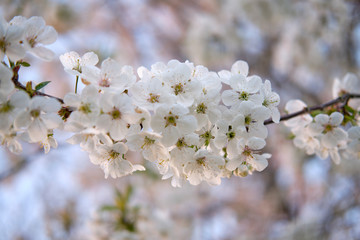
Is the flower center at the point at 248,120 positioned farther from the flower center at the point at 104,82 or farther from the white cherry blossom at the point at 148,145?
the flower center at the point at 104,82

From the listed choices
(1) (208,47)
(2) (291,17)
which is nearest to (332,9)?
(2) (291,17)

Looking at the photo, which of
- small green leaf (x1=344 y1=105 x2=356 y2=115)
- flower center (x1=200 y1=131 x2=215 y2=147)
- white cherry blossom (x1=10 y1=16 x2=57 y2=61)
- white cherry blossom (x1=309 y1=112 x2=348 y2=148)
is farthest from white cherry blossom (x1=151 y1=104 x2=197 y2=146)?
small green leaf (x1=344 y1=105 x2=356 y2=115)

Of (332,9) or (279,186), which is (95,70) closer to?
(332,9)

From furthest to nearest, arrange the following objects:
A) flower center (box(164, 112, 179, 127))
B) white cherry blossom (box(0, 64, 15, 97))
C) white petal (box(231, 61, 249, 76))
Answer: white petal (box(231, 61, 249, 76)), flower center (box(164, 112, 179, 127)), white cherry blossom (box(0, 64, 15, 97))

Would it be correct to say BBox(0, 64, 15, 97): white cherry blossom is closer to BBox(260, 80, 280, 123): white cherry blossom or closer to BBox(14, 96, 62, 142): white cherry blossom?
BBox(14, 96, 62, 142): white cherry blossom

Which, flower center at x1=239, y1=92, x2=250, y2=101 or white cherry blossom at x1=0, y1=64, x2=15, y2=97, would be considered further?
flower center at x1=239, y1=92, x2=250, y2=101

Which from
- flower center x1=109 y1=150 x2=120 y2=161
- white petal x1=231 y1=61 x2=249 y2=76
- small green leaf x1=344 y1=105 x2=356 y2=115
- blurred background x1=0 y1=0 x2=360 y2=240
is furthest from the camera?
blurred background x1=0 y1=0 x2=360 y2=240

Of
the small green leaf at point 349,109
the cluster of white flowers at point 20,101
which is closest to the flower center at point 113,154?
the cluster of white flowers at point 20,101
